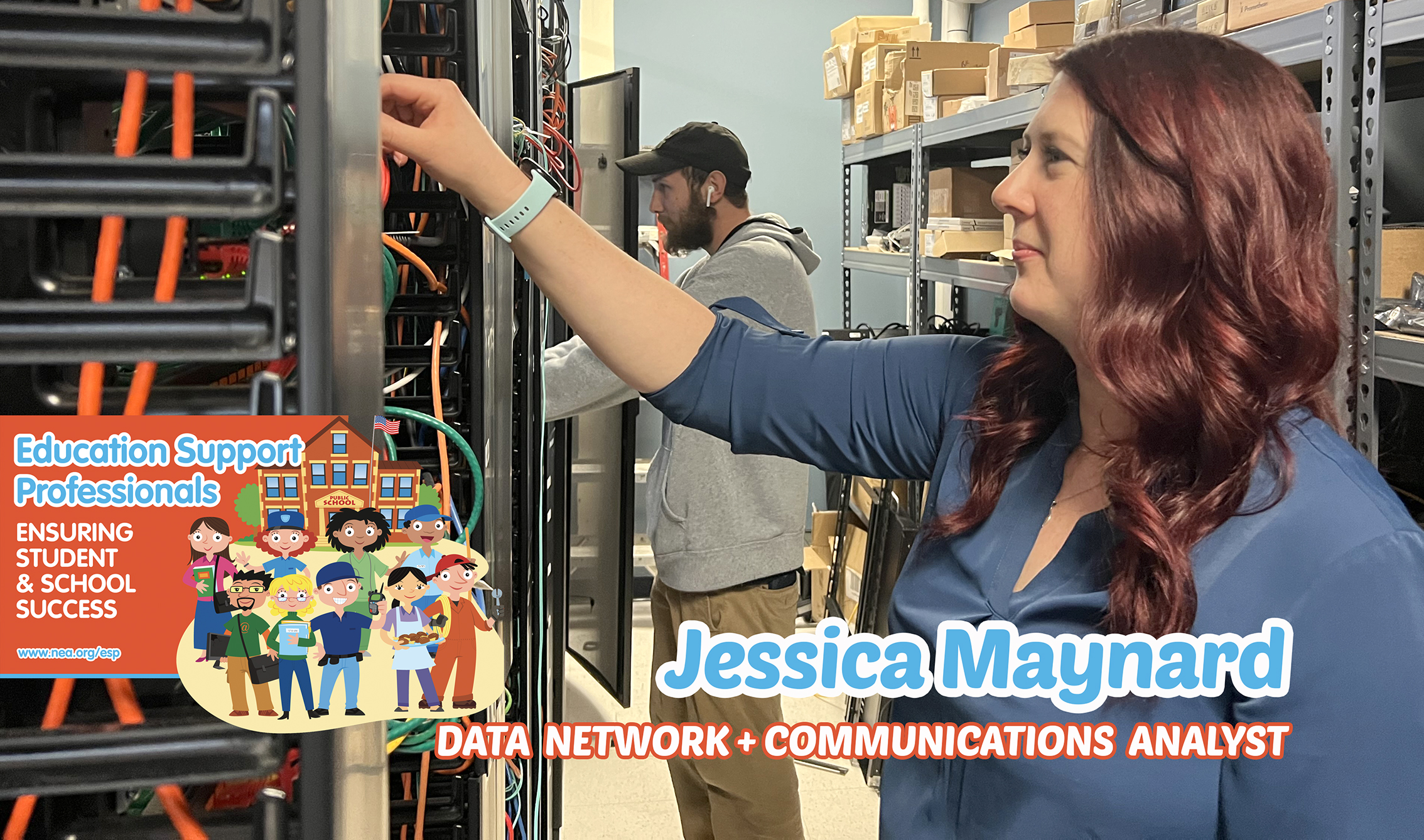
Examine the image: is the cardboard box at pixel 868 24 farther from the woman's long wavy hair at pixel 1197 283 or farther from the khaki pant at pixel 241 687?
the khaki pant at pixel 241 687

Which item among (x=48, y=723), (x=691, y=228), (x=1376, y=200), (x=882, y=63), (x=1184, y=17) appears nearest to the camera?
(x=48, y=723)

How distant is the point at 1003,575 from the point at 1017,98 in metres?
1.72

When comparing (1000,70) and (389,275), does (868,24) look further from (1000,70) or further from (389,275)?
(389,275)

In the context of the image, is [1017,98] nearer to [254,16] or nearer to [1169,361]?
[1169,361]

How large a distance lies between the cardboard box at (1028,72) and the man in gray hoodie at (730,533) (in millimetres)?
629

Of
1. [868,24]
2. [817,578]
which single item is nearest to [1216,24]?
[868,24]

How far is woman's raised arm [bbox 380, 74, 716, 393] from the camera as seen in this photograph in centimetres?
83

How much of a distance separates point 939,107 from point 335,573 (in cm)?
296

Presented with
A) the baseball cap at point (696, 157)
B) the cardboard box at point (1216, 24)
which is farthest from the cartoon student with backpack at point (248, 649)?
the baseball cap at point (696, 157)

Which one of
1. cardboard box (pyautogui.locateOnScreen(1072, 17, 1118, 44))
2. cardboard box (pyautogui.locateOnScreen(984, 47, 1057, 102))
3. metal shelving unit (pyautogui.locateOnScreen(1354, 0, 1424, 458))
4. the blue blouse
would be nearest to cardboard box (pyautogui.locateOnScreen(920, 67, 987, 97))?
cardboard box (pyautogui.locateOnScreen(984, 47, 1057, 102))

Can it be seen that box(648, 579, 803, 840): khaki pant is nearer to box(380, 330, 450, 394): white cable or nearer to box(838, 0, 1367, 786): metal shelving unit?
box(838, 0, 1367, 786): metal shelving unit

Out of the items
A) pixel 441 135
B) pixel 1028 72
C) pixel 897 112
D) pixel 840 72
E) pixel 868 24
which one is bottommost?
pixel 441 135

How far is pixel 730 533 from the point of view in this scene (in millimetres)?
2338

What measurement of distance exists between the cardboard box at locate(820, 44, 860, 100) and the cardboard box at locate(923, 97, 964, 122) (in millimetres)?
789
